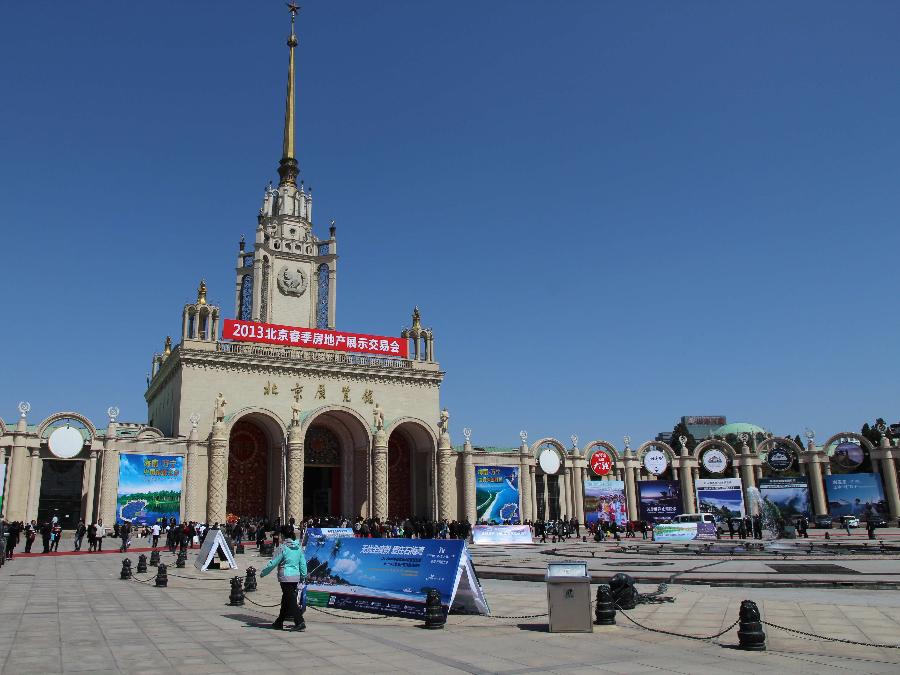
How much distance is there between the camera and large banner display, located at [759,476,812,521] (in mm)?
49606

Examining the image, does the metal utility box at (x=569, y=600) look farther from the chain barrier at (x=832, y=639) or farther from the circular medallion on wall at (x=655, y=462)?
the circular medallion on wall at (x=655, y=462)

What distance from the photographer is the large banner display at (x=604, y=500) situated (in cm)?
5109

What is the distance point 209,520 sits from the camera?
4300 cm

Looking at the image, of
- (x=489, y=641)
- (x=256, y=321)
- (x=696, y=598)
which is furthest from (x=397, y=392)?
(x=489, y=641)

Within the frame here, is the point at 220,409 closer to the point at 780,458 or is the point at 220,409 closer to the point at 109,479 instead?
the point at 109,479

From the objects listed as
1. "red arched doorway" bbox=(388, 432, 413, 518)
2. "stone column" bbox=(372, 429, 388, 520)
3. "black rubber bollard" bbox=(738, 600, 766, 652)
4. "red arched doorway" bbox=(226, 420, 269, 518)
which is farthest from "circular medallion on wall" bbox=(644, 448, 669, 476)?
"black rubber bollard" bbox=(738, 600, 766, 652)

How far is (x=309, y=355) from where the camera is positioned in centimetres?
4972

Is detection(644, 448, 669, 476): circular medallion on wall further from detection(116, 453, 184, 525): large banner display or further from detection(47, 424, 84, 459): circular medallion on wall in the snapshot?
detection(47, 424, 84, 459): circular medallion on wall

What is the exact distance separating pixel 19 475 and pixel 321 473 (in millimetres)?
Result: 19274

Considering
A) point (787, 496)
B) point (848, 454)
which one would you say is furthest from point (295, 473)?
point (848, 454)

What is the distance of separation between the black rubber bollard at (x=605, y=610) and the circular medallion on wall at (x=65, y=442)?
36.3 meters

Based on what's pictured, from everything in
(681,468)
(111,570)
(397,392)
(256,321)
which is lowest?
(111,570)

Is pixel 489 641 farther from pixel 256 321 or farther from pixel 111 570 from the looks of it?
pixel 256 321

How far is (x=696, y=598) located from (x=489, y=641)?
6208 millimetres
